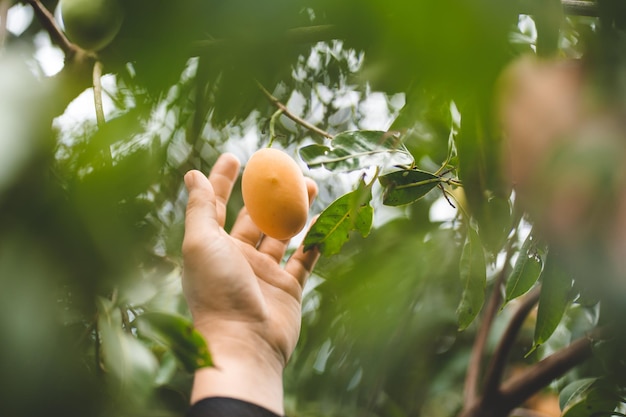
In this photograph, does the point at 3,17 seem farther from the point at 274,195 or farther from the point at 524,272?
the point at 524,272

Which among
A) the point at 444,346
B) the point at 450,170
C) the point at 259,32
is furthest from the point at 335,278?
the point at 259,32

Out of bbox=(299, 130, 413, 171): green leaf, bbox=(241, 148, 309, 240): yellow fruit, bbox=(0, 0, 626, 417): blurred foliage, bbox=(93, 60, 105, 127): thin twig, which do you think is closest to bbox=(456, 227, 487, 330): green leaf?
bbox=(0, 0, 626, 417): blurred foliage

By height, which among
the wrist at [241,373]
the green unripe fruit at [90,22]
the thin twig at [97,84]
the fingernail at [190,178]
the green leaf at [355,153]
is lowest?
the wrist at [241,373]

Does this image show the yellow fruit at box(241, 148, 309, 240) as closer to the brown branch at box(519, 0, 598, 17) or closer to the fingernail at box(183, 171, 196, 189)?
the fingernail at box(183, 171, 196, 189)

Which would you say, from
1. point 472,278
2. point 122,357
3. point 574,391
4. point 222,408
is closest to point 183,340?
point 122,357

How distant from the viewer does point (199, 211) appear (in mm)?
1003

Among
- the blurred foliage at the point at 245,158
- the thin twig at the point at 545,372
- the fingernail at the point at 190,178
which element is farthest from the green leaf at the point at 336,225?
the thin twig at the point at 545,372

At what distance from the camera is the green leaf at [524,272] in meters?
0.76

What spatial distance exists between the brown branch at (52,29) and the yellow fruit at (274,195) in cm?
30

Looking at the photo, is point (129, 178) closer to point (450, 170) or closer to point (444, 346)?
point (450, 170)

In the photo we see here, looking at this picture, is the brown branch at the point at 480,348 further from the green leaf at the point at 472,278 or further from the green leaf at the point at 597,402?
the green leaf at the point at 472,278

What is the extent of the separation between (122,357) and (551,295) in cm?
47

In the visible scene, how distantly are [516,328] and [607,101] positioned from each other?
109 centimetres

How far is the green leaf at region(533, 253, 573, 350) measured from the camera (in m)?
0.69
